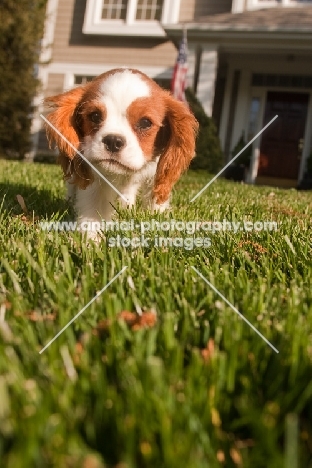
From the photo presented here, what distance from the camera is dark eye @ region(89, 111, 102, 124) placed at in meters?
3.10

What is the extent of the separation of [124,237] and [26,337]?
1.19 m

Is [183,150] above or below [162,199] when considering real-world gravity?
above

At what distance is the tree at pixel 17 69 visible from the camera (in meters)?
14.0

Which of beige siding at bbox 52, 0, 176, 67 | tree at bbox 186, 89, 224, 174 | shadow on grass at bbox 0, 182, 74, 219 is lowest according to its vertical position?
shadow on grass at bbox 0, 182, 74, 219

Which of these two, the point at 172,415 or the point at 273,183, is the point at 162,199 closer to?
the point at 172,415

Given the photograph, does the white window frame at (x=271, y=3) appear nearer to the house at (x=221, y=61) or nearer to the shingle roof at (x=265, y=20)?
the house at (x=221, y=61)

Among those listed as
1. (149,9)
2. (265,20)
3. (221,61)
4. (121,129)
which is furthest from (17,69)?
(121,129)

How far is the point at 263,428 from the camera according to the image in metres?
0.82

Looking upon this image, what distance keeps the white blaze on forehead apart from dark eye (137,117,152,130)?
145 millimetres

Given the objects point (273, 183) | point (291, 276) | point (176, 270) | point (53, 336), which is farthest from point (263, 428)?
point (273, 183)

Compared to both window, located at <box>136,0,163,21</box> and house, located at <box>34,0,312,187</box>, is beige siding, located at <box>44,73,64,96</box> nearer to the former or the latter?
house, located at <box>34,0,312,187</box>

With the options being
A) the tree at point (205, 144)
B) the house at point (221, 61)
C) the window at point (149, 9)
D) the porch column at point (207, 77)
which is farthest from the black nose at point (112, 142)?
the window at point (149, 9)

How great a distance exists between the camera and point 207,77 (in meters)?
12.5

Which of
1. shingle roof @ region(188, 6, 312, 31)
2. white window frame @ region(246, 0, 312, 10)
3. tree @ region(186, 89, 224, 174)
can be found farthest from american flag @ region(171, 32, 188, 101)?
white window frame @ region(246, 0, 312, 10)
